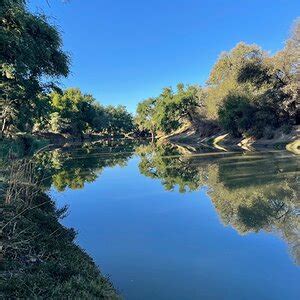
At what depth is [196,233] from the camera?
32.3ft

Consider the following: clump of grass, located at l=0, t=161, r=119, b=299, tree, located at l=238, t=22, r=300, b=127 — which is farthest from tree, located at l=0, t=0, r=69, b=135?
tree, located at l=238, t=22, r=300, b=127

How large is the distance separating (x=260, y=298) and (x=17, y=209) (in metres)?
4.96

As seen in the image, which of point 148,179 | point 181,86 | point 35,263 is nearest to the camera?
point 35,263

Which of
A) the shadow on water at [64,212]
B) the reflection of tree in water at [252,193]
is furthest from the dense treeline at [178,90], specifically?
the reflection of tree in water at [252,193]

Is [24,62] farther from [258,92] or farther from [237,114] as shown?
[237,114]

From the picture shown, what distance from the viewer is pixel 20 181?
353 inches

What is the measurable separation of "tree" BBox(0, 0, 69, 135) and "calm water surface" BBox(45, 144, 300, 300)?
7.23 metres

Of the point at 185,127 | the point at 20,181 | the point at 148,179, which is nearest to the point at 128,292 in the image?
the point at 20,181

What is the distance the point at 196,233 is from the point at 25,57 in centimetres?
1521

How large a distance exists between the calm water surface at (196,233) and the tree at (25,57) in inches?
285

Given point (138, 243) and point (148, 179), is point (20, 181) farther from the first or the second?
point (148, 179)

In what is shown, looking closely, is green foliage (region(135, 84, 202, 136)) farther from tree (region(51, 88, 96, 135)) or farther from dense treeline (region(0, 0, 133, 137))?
dense treeline (region(0, 0, 133, 137))

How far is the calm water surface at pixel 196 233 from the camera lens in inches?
259

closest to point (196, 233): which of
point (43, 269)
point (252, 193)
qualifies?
point (252, 193)
